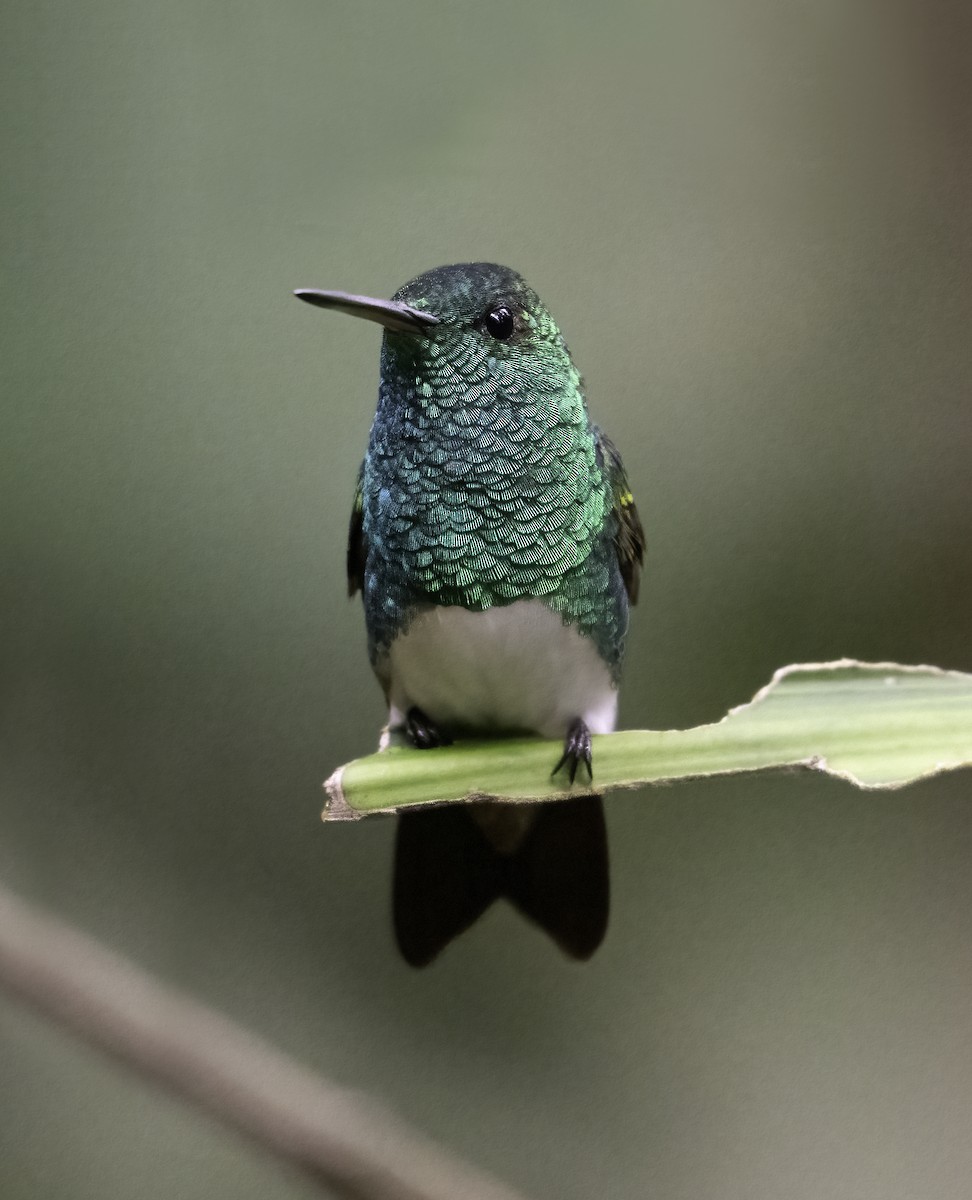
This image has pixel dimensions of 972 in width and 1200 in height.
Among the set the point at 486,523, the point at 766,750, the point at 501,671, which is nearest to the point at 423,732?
the point at 501,671

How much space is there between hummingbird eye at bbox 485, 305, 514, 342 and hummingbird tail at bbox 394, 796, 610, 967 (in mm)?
529

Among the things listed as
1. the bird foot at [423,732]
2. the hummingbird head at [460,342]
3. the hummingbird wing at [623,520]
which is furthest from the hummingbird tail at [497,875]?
the hummingbird head at [460,342]

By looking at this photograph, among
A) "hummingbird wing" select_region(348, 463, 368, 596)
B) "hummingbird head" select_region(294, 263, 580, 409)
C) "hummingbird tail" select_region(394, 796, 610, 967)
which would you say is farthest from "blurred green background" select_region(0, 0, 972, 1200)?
"hummingbird head" select_region(294, 263, 580, 409)

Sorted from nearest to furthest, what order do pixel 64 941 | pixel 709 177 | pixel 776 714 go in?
pixel 776 714, pixel 64 941, pixel 709 177

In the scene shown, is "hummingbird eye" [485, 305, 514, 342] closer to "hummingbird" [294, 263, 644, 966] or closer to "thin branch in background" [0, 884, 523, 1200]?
"hummingbird" [294, 263, 644, 966]

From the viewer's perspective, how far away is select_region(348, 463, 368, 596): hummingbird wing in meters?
1.04

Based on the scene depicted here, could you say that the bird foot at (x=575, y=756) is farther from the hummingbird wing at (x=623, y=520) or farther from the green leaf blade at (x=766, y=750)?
the hummingbird wing at (x=623, y=520)

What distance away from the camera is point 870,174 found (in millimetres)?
1289

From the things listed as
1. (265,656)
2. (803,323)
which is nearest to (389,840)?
(265,656)

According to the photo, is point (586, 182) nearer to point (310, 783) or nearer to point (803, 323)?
point (803, 323)

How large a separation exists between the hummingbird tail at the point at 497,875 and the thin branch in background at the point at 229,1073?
0.19 metres

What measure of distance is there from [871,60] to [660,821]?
40.1 inches

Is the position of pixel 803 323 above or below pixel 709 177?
below

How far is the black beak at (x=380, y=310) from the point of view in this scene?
2.75 ft
